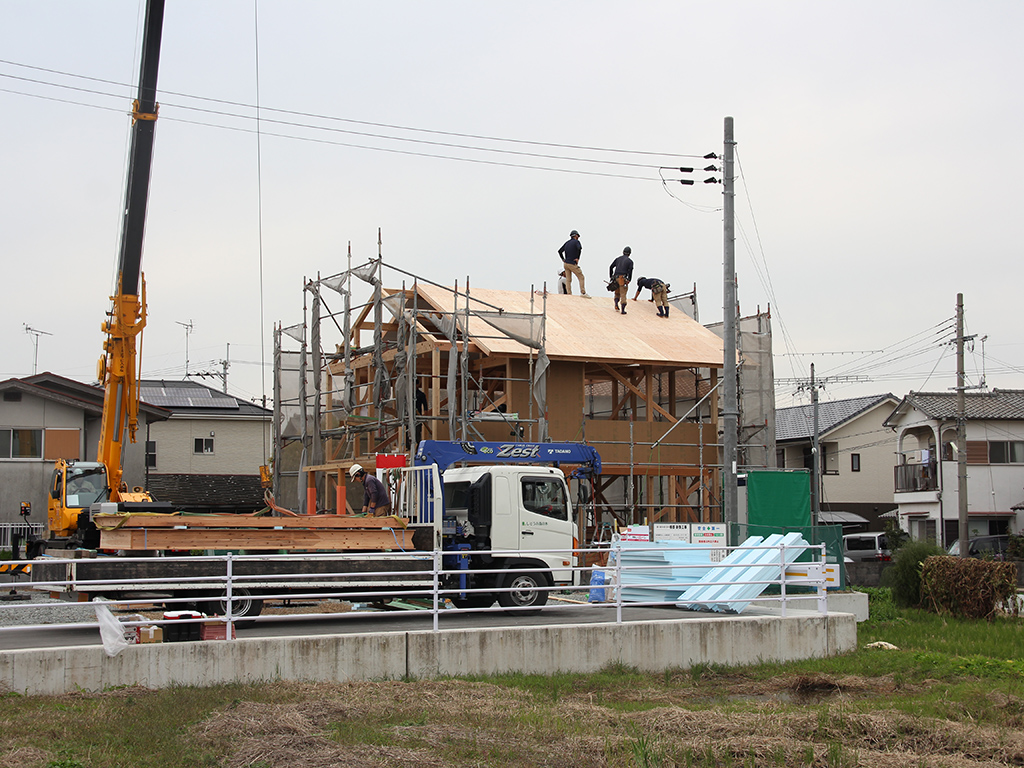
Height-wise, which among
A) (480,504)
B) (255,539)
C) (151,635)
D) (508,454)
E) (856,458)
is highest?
(856,458)

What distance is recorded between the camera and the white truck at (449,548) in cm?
1476

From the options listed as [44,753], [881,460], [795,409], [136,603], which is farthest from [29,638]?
[795,409]

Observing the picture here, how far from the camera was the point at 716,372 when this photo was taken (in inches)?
1256

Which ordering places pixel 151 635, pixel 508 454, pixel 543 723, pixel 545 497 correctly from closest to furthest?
pixel 543 723
pixel 151 635
pixel 545 497
pixel 508 454

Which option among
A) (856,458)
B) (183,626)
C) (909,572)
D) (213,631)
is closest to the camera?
(213,631)

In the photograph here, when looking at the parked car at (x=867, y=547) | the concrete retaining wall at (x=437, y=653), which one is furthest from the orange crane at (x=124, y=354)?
the parked car at (x=867, y=547)

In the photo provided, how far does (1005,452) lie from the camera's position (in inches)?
1795

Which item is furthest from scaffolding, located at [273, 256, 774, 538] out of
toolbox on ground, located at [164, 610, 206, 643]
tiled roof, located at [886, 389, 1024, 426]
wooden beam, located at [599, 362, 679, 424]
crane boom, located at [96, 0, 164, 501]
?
tiled roof, located at [886, 389, 1024, 426]

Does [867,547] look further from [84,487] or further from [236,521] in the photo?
[236,521]

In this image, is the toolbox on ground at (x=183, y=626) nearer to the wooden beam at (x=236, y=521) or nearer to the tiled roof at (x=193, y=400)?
the wooden beam at (x=236, y=521)

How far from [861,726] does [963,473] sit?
100 ft

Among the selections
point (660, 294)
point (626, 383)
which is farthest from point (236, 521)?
point (660, 294)

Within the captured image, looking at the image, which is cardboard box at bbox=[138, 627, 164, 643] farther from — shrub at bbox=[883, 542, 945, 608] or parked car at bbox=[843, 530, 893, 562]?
parked car at bbox=[843, 530, 893, 562]

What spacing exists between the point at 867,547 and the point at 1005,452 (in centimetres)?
1219
